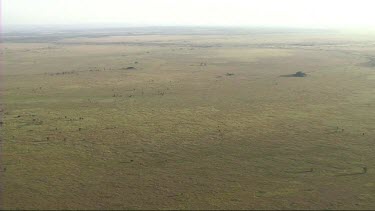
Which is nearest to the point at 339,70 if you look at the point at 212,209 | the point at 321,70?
the point at 321,70

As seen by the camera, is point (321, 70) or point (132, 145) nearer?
point (132, 145)

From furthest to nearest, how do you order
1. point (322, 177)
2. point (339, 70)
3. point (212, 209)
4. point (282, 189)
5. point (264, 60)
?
point (264, 60) < point (339, 70) < point (322, 177) < point (282, 189) < point (212, 209)

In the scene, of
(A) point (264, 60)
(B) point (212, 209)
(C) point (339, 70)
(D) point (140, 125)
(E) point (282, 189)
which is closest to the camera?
(B) point (212, 209)

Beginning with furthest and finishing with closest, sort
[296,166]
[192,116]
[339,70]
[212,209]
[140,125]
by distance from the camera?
[339,70] < [192,116] < [140,125] < [296,166] < [212,209]

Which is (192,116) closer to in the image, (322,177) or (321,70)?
(322,177)

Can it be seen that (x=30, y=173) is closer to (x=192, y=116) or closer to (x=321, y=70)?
(x=192, y=116)

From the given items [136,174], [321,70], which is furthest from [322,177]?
[321,70]
